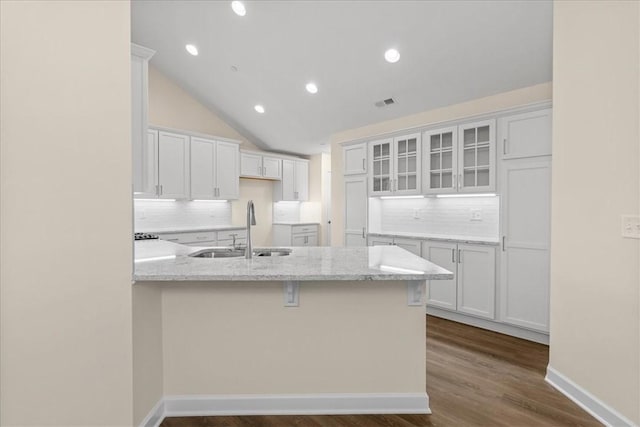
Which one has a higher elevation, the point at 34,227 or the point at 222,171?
the point at 222,171

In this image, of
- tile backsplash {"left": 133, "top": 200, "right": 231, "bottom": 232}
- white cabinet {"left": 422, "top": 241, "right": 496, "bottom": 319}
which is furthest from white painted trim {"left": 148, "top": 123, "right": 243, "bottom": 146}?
white cabinet {"left": 422, "top": 241, "right": 496, "bottom": 319}

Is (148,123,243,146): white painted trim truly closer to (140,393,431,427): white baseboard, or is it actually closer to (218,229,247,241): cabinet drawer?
(218,229,247,241): cabinet drawer

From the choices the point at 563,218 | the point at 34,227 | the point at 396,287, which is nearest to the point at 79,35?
the point at 34,227

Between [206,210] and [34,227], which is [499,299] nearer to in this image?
[34,227]

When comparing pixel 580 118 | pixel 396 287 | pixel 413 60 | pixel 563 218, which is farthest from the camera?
pixel 413 60

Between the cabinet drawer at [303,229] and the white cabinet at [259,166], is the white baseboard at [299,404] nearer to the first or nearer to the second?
the white cabinet at [259,166]

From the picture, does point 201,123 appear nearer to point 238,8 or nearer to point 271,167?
point 271,167

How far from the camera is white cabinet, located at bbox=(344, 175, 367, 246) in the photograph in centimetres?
486

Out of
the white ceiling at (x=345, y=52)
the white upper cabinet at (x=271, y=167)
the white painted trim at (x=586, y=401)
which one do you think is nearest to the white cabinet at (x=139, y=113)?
the white ceiling at (x=345, y=52)

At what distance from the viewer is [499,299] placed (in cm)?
341

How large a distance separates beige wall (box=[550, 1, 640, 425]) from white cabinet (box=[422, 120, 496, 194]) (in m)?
1.12

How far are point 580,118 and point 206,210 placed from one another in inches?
205

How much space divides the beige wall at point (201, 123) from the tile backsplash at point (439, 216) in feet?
8.85

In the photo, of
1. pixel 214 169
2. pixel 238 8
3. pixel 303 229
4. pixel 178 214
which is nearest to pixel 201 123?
pixel 214 169
